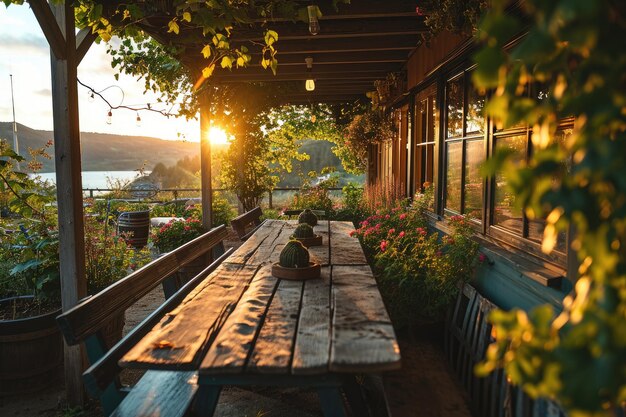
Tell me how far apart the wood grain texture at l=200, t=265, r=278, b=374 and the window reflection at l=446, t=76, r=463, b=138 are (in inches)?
80.9

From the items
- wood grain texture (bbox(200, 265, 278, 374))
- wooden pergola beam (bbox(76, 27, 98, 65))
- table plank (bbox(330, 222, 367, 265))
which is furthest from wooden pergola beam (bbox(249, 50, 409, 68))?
wood grain texture (bbox(200, 265, 278, 374))

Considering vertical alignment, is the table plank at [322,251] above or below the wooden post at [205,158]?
below

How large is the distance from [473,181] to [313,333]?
2.05 meters

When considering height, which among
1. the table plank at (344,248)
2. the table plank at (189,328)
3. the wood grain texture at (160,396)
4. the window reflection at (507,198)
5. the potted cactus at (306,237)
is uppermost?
the window reflection at (507,198)

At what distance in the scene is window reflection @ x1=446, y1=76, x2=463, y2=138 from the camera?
365 centimetres

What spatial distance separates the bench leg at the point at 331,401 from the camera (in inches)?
65.2

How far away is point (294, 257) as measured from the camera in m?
2.52

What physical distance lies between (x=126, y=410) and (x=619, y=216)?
1.80 m

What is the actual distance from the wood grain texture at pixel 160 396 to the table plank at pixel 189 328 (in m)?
0.28

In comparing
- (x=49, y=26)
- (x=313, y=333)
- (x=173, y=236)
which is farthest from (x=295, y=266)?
(x=173, y=236)

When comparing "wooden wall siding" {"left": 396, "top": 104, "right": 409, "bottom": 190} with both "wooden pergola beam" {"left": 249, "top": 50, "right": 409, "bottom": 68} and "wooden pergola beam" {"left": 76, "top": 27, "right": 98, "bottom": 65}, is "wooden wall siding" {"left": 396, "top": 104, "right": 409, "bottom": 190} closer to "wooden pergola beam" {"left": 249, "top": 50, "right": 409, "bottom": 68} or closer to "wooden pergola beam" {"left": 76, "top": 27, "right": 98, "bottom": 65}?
"wooden pergola beam" {"left": 249, "top": 50, "right": 409, "bottom": 68}

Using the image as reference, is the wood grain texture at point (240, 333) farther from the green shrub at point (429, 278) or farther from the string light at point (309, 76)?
the string light at point (309, 76)

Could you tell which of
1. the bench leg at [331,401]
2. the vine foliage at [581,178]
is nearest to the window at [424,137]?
the bench leg at [331,401]

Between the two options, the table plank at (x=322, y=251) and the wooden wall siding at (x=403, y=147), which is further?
the wooden wall siding at (x=403, y=147)
